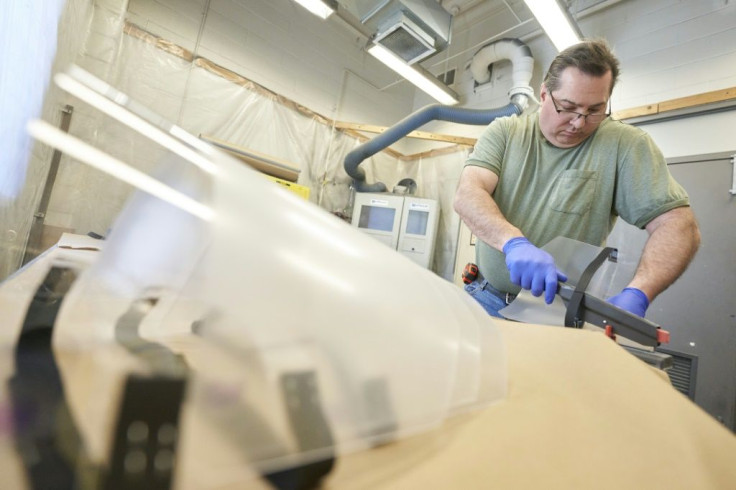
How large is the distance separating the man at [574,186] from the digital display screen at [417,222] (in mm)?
1829

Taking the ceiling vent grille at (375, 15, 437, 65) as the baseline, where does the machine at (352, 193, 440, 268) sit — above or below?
below

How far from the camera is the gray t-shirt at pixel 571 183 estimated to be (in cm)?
100

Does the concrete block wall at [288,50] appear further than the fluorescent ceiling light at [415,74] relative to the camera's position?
No

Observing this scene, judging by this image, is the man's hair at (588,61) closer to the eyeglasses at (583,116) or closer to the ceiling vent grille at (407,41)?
the eyeglasses at (583,116)

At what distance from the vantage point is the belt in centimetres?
112

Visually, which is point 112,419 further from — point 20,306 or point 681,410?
point 681,410

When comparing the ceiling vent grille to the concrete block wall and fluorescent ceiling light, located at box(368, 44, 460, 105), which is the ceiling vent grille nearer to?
fluorescent ceiling light, located at box(368, 44, 460, 105)

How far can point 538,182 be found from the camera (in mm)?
1149

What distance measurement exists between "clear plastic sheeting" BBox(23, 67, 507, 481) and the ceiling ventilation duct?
268 cm

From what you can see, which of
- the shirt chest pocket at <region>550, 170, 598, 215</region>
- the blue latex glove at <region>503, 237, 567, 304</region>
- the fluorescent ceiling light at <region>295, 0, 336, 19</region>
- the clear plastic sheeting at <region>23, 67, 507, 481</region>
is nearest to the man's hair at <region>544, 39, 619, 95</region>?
the shirt chest pocket at <region>550, 170, 598, 215</region>

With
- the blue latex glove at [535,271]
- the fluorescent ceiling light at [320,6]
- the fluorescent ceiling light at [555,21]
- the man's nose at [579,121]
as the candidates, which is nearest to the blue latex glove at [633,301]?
the blue latex glove at [535,271]

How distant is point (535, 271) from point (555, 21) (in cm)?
223

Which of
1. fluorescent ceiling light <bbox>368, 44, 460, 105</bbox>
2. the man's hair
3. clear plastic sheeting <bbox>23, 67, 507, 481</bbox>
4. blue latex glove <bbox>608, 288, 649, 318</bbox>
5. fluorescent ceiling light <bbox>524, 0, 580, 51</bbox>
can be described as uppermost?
fluorescent ceiling light <bbox>368, 44, 460, 105</bbox>

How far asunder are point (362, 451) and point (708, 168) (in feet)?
8.71
